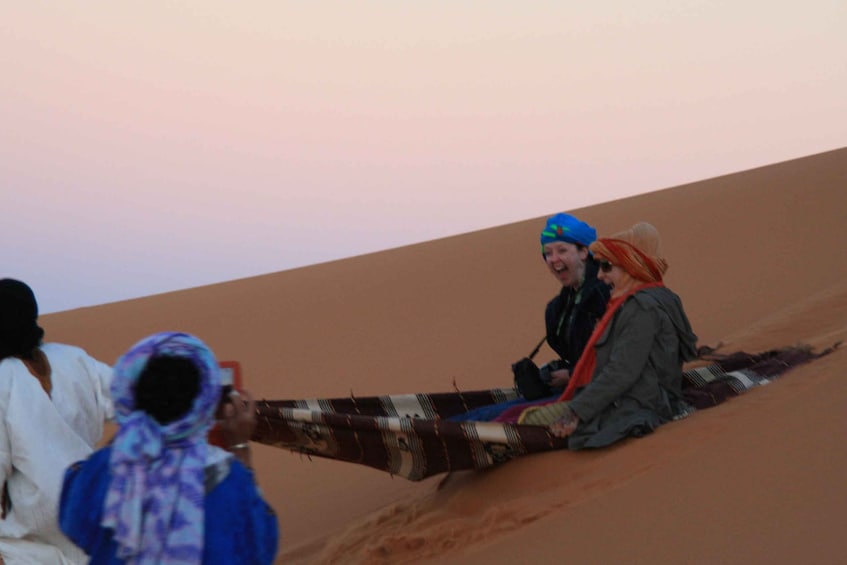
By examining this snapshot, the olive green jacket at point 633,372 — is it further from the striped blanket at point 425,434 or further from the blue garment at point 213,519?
the blue garment at point 213,519

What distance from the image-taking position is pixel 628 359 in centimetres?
530

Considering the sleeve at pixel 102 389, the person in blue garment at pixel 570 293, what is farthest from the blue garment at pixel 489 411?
the sleeve at pixel 102 389

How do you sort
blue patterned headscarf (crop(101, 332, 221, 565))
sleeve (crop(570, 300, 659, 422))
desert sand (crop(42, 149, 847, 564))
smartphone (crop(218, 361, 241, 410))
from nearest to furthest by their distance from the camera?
blue patterned headscarf (crop(101, 332, 221, 565)) → smartphone (crop(218, 361, 241, 410)) → desert sand (crop(42, 149, 847, 564)) → sleeve (crop(570, 300, 659, 422))

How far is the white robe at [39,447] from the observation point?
3.58 metres

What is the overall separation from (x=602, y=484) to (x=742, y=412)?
0.83 m

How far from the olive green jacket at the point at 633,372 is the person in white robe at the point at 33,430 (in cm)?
256

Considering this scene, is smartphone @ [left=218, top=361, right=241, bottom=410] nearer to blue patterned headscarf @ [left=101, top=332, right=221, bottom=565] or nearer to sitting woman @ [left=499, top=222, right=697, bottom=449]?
blue patterned headscarf @ [left=101, top=332, right=221, bottom=565]

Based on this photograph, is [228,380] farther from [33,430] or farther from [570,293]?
[570,293]

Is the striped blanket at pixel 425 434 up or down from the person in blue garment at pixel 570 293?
down

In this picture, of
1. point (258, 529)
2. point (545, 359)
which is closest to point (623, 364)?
point (258, 529)

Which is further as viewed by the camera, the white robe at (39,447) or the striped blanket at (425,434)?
the striped blanket at (425,434)

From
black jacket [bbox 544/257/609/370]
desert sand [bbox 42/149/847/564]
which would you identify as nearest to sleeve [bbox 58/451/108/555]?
desert sand [bbox 42/149/847/564]

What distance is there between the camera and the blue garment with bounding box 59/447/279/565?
8.17 feet

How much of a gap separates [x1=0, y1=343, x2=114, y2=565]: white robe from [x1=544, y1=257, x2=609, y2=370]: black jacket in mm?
3090
